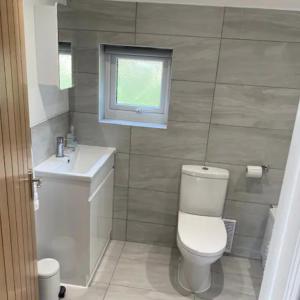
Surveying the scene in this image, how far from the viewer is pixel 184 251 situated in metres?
2.05

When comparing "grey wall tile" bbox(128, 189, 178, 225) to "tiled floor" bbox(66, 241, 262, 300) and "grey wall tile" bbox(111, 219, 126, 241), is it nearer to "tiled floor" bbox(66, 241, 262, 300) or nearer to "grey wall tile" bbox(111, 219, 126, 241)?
"grey wall tile" bbox(111, 219, 126, 241)

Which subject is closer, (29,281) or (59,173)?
(29,281)

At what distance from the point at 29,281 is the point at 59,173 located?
64 centimetres

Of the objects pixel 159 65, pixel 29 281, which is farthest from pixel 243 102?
pixel 29 281

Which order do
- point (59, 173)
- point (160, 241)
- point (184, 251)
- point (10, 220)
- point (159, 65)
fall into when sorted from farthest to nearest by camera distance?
point (160, 241) → point (159, 65) → point (184, 251) → point (59, 173) → point (10, 220)

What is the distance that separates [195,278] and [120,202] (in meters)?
0.88

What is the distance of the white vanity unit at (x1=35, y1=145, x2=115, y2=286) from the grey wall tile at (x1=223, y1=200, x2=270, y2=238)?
1.05 metres

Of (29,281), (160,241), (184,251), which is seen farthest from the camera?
(160,241)

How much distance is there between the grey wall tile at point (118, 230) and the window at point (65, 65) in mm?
1246

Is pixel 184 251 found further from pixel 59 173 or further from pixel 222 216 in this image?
pixel 59 173

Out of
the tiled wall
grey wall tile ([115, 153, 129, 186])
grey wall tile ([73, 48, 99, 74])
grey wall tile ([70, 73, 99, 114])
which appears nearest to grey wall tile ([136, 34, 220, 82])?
the tiled wall

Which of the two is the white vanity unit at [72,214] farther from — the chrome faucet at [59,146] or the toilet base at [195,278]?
the toilet base at [195,278]

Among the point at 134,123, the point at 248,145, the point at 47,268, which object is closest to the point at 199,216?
the point at 248,145

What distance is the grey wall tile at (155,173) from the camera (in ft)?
8.23
